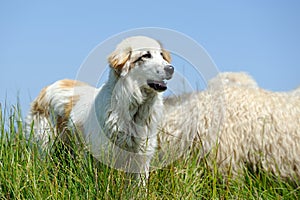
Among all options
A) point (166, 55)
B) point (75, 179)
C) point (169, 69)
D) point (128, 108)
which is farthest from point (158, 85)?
point (75, 179)

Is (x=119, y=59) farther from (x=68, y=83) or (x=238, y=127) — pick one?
(x=68, y=83)

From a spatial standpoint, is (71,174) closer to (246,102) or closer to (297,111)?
(246,102)

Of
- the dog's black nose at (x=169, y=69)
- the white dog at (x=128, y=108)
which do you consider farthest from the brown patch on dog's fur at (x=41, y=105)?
the dog's black nose at (x=169, y=69)

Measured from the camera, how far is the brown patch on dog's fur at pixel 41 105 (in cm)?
681

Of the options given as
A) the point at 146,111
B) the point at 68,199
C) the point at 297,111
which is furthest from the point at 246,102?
the point at 68,199

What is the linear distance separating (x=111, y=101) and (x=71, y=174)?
3.25 feet

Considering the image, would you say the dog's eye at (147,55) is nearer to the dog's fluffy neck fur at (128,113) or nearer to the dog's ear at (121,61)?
the dog's ear at (121,61)

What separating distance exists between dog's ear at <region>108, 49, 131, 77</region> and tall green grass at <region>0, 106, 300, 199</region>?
33.8 inches

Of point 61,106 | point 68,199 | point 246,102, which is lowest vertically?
point 68,199

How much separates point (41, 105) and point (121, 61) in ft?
6.97

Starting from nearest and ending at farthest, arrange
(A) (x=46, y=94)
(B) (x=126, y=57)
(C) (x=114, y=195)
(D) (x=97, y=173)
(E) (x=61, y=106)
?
Answer: (C) (x=114, y=195) → (D) (x=97, y=173) → (B) (x=126, y=57) → (E) (x=61, y=106) → (A) (x=46, y=94)

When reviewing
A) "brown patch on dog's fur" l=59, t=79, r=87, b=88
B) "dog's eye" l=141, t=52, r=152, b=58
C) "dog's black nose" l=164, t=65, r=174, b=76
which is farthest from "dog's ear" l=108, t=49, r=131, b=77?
"brown patch on dog's fur" l=59, t=79, r=87, b=88

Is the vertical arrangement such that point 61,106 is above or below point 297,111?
below

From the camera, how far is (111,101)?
17.8 feet
